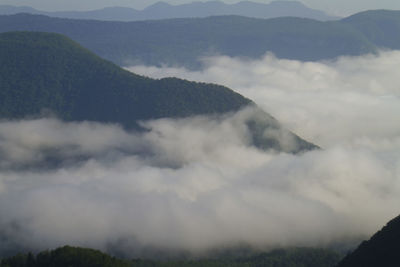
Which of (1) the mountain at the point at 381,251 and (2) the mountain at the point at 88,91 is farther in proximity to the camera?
(2) the mountain at the point at 88,91

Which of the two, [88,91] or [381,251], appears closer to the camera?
[381,251]

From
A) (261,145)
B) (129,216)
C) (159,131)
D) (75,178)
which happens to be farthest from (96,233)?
(261,145)

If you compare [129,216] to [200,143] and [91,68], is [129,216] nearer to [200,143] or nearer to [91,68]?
[200,143]

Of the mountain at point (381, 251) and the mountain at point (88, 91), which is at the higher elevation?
the mountain at point (88, 91)

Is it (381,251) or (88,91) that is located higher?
(88,91)
